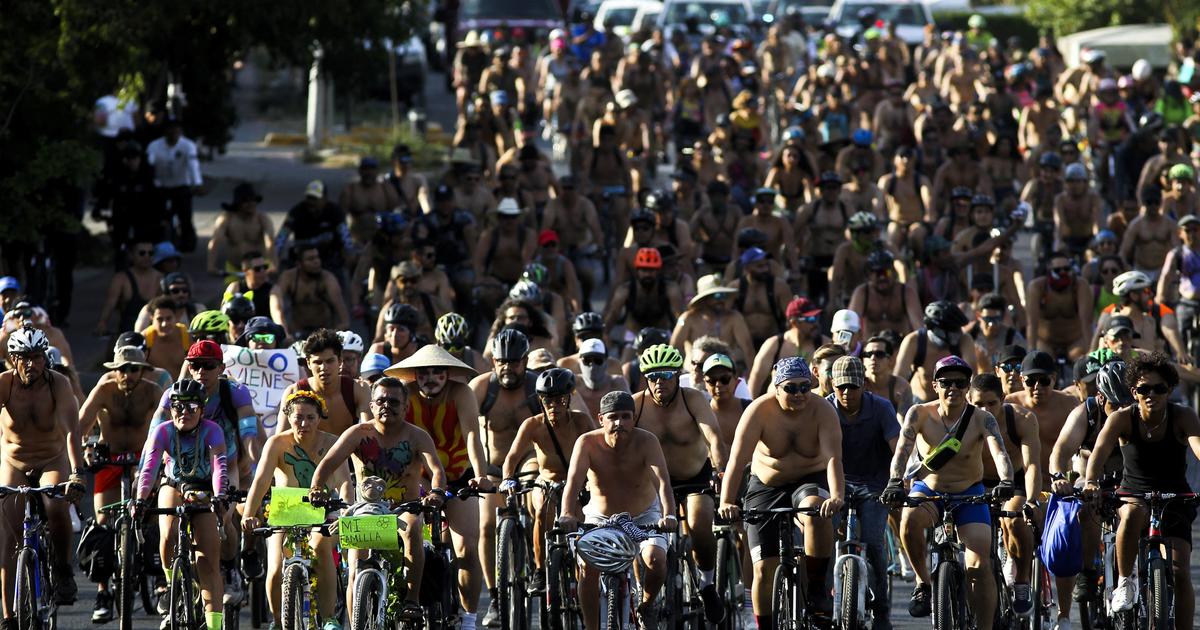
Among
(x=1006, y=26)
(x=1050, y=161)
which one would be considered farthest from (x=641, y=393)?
(x=1006, y=26)

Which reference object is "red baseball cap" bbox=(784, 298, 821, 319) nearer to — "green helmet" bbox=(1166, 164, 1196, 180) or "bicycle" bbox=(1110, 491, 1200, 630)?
"bicycle" bbox=(1110, 491, 1200, 630)

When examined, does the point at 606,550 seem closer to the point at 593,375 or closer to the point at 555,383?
the point at 555,383

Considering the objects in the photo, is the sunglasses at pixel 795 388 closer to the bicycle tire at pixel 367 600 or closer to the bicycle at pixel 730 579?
the bicycle at pixel 730 579

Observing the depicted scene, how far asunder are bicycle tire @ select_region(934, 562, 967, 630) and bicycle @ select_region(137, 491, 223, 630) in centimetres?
364

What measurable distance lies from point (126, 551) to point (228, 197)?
18296 millimetres

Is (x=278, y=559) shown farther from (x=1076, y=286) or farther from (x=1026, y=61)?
(x=1026, y=61)

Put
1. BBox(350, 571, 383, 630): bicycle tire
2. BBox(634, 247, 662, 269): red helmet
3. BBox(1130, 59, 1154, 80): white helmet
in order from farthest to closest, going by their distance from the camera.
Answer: BBox(1130, 59, 1154, 80): white helmet < BBox(634, 247, 662, 269): red helmet < BBox(350, 571, 383, 630): bicycle tire

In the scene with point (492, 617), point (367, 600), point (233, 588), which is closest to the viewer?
point (367, 600)

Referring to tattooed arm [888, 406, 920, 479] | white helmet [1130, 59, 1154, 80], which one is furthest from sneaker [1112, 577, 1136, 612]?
white helmet [1130, 59, 1154, 80]

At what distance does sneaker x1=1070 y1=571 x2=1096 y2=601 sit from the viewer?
12.0 m

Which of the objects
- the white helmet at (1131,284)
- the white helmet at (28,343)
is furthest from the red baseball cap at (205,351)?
the white helmet at (1131,284)

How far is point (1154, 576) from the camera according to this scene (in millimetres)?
10984

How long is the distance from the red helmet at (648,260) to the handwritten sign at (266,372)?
14.1 ft

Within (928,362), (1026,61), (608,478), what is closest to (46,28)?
(928,362)
